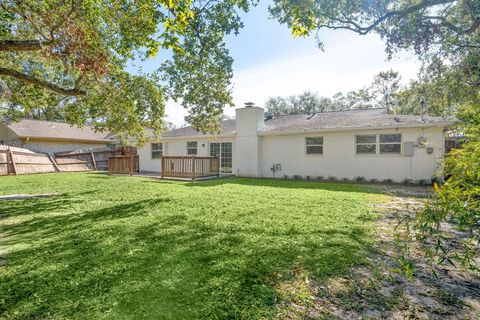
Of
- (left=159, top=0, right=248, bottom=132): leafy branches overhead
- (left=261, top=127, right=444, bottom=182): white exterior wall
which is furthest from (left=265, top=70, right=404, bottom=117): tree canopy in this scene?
(left=159, top=0, right=248, bottom=132): leafy branches overhead

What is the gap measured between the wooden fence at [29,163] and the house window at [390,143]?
20.3 m

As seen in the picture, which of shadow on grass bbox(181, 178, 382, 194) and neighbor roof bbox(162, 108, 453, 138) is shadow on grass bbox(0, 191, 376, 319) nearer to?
shadow on grass bbox(181, 178, 382, 194)

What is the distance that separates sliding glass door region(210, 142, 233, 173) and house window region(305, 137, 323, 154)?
189 inches

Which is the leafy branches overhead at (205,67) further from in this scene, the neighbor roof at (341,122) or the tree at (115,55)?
the neighbor roof at (341,122)

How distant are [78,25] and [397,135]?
40.5 ft

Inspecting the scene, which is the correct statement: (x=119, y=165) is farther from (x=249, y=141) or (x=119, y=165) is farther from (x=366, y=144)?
(x=366, y=144)

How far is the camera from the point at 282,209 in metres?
6.15

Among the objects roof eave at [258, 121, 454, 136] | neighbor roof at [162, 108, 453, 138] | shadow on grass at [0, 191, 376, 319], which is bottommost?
shadow on grass at [0, 191, 376, 319]

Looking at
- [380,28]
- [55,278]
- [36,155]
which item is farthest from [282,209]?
[36,155]

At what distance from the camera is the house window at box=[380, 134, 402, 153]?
11625 millimetres

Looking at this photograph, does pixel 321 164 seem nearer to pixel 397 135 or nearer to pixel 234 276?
pixel 397 135

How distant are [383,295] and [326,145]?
11424 millimetres

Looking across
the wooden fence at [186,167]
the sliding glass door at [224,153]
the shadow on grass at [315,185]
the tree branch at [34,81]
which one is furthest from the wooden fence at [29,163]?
the tree branch at [34,81]

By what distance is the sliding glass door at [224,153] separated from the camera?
53.5 feet
